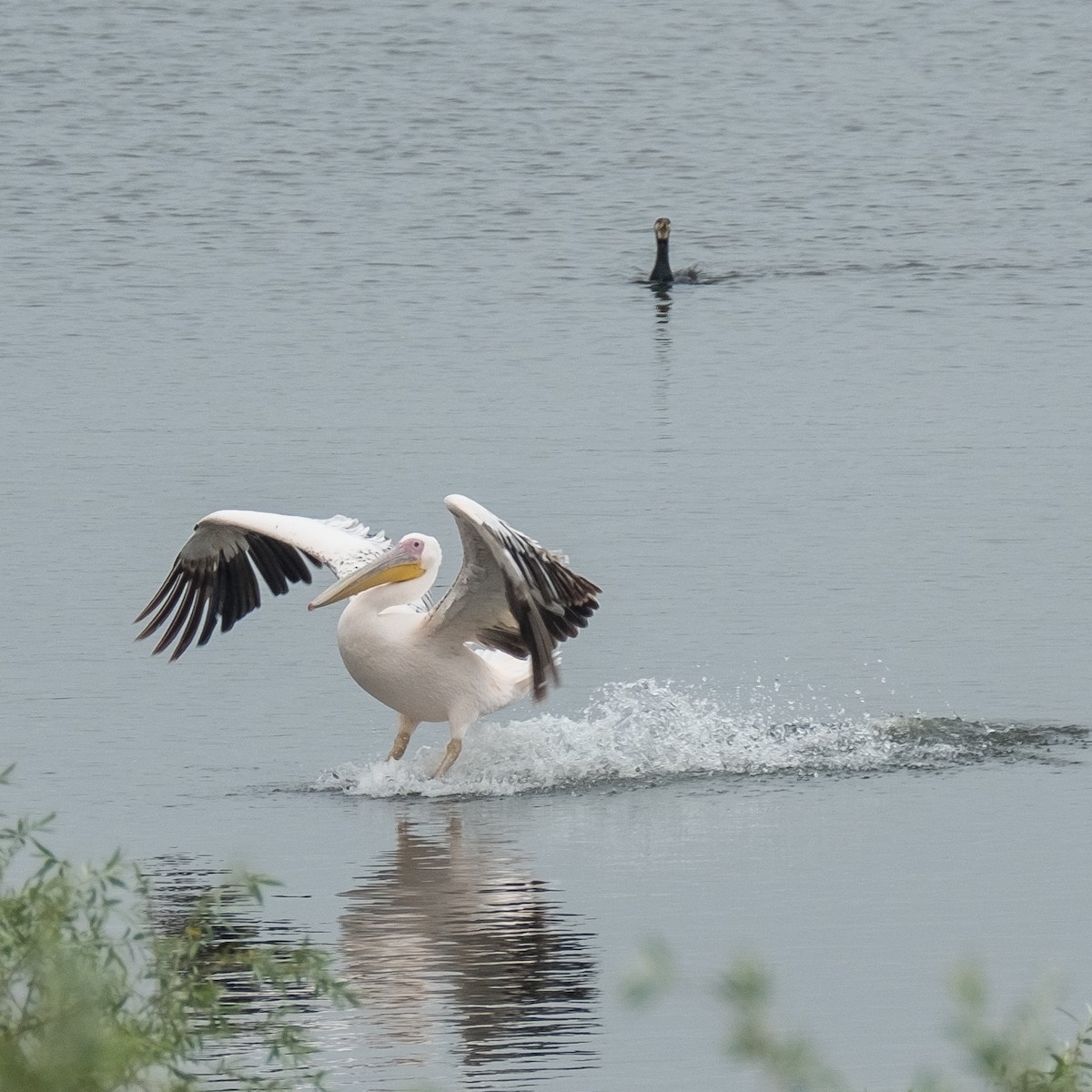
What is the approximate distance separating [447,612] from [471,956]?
2.45m

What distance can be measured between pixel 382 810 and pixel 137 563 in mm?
4066

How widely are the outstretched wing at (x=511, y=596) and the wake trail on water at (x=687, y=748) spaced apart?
369 millimetres

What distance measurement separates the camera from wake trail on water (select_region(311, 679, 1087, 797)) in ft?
31.5

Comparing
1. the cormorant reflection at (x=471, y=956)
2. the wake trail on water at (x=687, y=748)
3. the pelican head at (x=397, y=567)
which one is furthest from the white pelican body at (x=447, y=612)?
the cormorant reflection at (x=471, y=956)

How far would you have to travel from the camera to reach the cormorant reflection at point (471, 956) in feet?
21.6

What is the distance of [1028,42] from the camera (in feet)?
126

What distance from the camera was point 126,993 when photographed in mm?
4547

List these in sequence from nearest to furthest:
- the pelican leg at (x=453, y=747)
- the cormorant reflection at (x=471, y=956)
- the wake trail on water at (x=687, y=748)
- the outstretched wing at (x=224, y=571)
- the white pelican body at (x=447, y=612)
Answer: the cormorant reflection at (x=471, y=956)
the white pelican body at (x=447, y=612)
the wake trail on water at (x=687, y=748)
the pelican leg at (x=453, y=747)
the outstretched wing at (x=224, y=571)

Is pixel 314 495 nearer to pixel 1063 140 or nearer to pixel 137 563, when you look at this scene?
pixel 137 563

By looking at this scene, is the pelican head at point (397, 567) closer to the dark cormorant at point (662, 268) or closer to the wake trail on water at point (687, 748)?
the wake trail on water at point (687, 748)

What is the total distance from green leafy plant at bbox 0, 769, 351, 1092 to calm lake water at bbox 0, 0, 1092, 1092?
25 centimetres

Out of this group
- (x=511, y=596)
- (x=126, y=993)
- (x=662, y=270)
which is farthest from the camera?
(x=662, y=270)

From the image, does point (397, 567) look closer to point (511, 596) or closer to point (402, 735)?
point (402, 735)

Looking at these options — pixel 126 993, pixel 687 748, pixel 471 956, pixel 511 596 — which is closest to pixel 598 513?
pixel 687 748
